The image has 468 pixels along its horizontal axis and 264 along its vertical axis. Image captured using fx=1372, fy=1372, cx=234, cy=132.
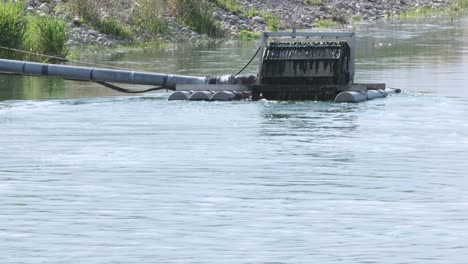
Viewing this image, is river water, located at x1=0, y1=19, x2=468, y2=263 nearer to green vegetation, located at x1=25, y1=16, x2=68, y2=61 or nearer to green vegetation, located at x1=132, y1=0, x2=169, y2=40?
green vegetation, located at x1=25, y1=16, x2=68, y2=61

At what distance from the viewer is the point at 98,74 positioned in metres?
28.3

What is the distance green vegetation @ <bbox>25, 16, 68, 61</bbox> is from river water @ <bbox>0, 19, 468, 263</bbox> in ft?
17.9

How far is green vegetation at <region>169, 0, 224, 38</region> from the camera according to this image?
160 feet

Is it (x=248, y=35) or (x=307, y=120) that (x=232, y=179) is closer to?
(x=307, y=120)

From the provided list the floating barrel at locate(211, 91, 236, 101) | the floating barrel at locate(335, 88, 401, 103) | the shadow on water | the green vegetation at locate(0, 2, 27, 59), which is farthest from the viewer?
the green vegetation at locate(0, 2, 27, 59)

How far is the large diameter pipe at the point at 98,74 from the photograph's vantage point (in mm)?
28125

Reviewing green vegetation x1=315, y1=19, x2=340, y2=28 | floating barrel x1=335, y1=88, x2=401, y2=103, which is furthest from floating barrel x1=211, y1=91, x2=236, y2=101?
green vegetation x1=315, y1=19, x2=340, y2=28

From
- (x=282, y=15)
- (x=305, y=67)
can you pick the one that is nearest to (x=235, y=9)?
(x=282, y=15)

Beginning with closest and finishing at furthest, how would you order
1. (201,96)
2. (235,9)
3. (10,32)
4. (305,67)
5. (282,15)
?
(201,96) → (305,67) → (10,32) → (235,9) → (282,15)

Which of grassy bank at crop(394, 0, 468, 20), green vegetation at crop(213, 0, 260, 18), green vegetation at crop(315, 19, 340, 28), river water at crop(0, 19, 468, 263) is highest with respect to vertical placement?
green vegetation at crop(213, 0, 260, 18)

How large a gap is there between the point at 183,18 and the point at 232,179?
104 feet

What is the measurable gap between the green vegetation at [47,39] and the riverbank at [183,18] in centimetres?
383

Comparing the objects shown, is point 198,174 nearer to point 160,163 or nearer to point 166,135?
point 160,163

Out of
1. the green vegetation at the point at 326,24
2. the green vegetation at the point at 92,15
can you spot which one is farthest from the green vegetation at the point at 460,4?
the green vegetation at the point at 92,15
